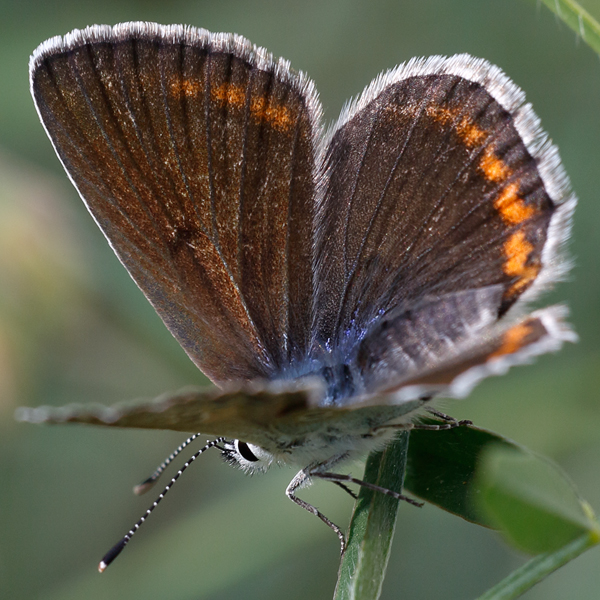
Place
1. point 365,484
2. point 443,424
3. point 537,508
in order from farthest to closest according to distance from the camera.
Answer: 1. point 443,424
2. point 365,484
3. point 537,508

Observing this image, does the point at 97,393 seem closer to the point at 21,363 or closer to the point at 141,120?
the point at 21,363

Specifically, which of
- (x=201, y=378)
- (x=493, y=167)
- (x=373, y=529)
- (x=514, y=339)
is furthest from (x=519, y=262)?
(x=201, y=378)

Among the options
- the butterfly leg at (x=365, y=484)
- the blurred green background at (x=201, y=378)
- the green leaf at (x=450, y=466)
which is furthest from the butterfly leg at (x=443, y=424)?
the blurred green background at (x=201, y=378)

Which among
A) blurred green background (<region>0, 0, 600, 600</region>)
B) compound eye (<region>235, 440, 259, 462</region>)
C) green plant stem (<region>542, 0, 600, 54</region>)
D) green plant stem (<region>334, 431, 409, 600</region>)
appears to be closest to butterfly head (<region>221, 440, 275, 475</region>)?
compound eye (<region>235, 440, 259, 462</region>)

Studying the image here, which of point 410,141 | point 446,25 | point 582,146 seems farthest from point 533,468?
point 446,25

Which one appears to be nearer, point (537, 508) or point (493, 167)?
point (537, 508)

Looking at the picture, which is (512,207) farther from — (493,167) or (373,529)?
(373,529)

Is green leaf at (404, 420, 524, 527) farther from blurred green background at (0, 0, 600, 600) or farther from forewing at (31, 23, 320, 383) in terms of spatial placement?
blurred green background at (0, 0, 600, 600)
